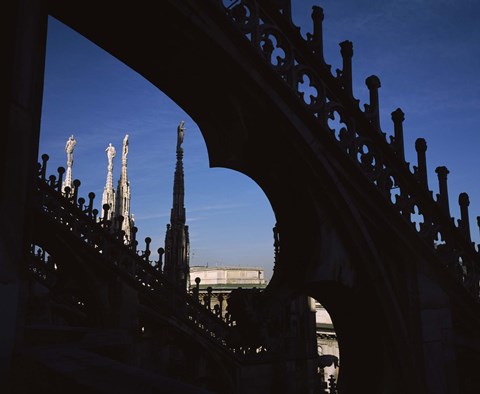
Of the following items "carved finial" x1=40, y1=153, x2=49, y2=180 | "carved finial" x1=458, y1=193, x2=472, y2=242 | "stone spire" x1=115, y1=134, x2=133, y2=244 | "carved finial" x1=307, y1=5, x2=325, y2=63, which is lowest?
"carved finial" x1=458, y1=193, x2=472, y2=242

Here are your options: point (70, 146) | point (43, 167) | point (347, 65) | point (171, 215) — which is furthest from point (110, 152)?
point (347, 65)

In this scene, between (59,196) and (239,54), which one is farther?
(59,196)

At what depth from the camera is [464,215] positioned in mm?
4340

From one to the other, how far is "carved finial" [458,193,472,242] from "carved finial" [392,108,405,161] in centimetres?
83

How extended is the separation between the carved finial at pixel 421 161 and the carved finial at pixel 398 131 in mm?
212

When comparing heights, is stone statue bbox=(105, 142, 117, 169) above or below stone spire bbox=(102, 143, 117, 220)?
above

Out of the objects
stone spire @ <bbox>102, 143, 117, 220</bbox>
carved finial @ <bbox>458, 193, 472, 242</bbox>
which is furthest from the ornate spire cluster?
carved finial @ <bbox>458, 193, 472, 242</bbox>

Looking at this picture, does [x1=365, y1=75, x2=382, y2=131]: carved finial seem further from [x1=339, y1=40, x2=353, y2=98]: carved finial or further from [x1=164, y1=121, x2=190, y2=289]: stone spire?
[x1=164, y1=121, x2=190, y2=289]: stone spire

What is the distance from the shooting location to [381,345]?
3732 mm

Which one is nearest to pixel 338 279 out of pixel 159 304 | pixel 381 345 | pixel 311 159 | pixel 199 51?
pixel 381 345

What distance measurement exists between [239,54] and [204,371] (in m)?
9.68

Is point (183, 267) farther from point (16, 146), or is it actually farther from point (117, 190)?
point (117, 190)

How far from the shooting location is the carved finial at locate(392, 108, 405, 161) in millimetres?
4096

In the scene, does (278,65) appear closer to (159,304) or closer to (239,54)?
(239,54)
